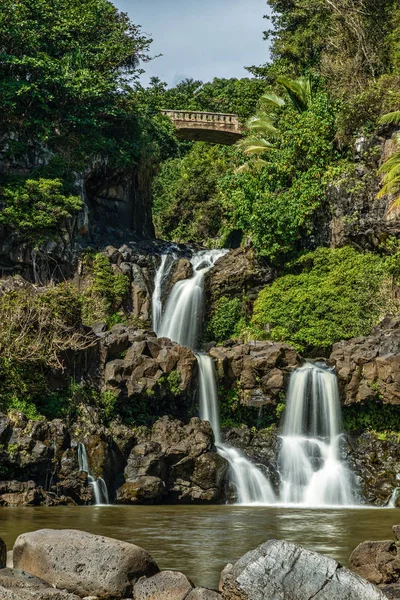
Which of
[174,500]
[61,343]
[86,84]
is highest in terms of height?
[86,84]

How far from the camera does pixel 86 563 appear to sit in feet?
31.7

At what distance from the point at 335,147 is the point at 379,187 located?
4.11 meters

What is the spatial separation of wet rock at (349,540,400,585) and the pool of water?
1390mm

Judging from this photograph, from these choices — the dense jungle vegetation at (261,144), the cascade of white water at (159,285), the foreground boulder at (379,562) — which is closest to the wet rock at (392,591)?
the foreground boulder at (379,562)

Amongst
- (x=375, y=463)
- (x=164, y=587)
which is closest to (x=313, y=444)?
(x=375, y=463)

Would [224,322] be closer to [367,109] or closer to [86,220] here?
[86,220]

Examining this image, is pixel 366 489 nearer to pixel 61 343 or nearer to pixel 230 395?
pixel 230 395

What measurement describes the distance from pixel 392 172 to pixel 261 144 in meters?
11.1

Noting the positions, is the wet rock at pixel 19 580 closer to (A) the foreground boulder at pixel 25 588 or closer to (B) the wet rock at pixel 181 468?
(A) the foreground boulder at pixel 25 588

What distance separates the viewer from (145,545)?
1380 cm

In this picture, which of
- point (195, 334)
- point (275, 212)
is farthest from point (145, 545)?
point (275, 212)

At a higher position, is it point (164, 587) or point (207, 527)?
point (164, 587)

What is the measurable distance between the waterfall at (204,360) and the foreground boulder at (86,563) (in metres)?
13.4

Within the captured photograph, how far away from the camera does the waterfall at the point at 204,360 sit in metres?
23.2
